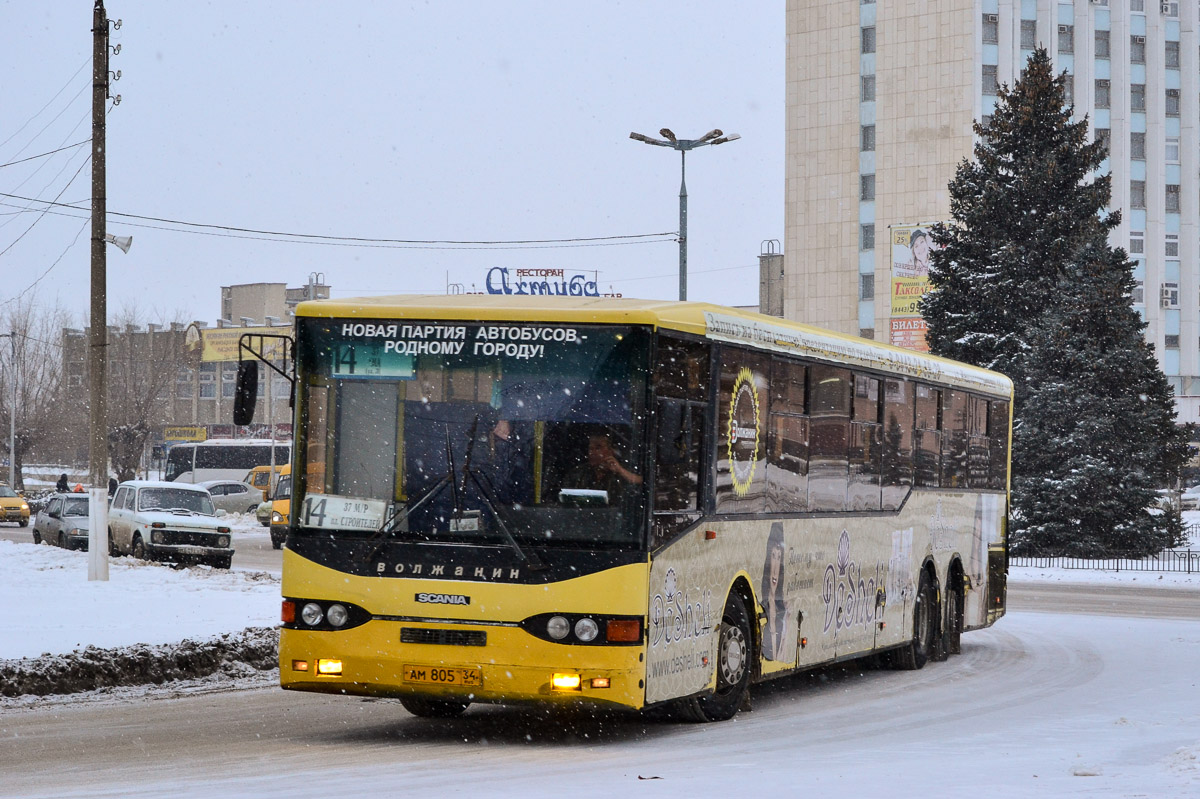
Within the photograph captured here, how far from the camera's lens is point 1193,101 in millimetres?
100688

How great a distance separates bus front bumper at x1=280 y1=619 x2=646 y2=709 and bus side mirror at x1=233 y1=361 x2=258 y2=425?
1.49 m

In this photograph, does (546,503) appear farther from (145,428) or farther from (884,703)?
(145,428)

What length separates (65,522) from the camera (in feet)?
129

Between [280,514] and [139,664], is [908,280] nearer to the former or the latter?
[280,514]

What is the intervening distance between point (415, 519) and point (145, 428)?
245 ft

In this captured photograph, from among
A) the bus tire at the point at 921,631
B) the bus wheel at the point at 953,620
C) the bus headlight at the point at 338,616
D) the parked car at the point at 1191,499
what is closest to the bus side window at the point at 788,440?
the bus headlight at the point at 338,616

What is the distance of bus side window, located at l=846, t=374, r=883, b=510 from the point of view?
1494 cm

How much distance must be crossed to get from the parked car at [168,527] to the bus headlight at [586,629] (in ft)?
77.9

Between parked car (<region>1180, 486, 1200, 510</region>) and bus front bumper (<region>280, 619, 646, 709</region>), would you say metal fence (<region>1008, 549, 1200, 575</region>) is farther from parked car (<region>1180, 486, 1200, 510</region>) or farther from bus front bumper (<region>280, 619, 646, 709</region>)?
parked car (<region>1180, 486, 1200, 510</region>)

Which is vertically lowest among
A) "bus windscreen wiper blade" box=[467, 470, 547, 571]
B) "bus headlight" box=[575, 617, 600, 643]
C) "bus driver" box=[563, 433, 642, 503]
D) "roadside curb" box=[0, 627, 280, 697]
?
"roadside curb" box=[0, 627, 280, 697]

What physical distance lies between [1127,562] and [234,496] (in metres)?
37.6

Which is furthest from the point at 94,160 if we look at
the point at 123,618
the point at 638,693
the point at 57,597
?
the point at 638,693

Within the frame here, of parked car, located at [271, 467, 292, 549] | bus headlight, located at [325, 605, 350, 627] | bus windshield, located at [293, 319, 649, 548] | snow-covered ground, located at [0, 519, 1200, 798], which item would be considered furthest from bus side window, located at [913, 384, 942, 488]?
parked car, located at [271, 467, 292, 549]

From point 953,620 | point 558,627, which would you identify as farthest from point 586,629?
point 953,620
